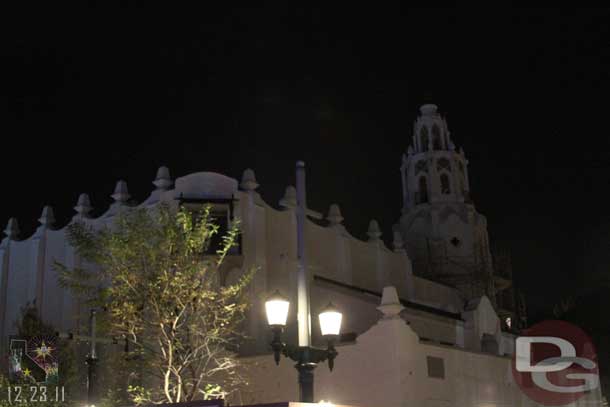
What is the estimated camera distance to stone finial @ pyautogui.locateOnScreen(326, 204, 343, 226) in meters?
38.7

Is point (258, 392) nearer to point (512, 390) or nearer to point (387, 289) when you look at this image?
point (387, 289)

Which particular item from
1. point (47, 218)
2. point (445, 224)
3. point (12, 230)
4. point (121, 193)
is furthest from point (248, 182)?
point (445, 224)

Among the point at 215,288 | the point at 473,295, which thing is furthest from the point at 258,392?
the point at 473,295

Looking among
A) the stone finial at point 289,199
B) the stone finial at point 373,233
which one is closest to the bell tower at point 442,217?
the stone finial at point 373,233

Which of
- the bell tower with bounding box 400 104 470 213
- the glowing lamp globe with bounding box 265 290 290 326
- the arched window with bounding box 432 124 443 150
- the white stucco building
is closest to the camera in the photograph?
the glowing lamp globe with bounding box 265 290 290 326

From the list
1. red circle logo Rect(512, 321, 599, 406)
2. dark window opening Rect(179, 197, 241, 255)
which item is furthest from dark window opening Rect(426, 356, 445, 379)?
dark window opening Rect(179, 197, 241, 255)

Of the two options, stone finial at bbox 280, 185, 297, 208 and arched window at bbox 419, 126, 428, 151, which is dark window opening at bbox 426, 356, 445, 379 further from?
arched window at bbox 419, 126, 428, 151

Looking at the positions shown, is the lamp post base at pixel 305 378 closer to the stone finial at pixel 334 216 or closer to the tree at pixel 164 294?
the tree at pixel 164 294

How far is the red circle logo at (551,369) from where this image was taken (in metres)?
29.0

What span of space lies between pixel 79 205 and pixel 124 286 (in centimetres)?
1554

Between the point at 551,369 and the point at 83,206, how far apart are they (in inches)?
797

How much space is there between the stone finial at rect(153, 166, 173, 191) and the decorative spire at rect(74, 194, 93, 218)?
4.35 meters

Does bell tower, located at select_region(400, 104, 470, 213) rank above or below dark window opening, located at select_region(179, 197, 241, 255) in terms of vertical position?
above

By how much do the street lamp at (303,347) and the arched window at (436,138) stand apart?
4006cm
